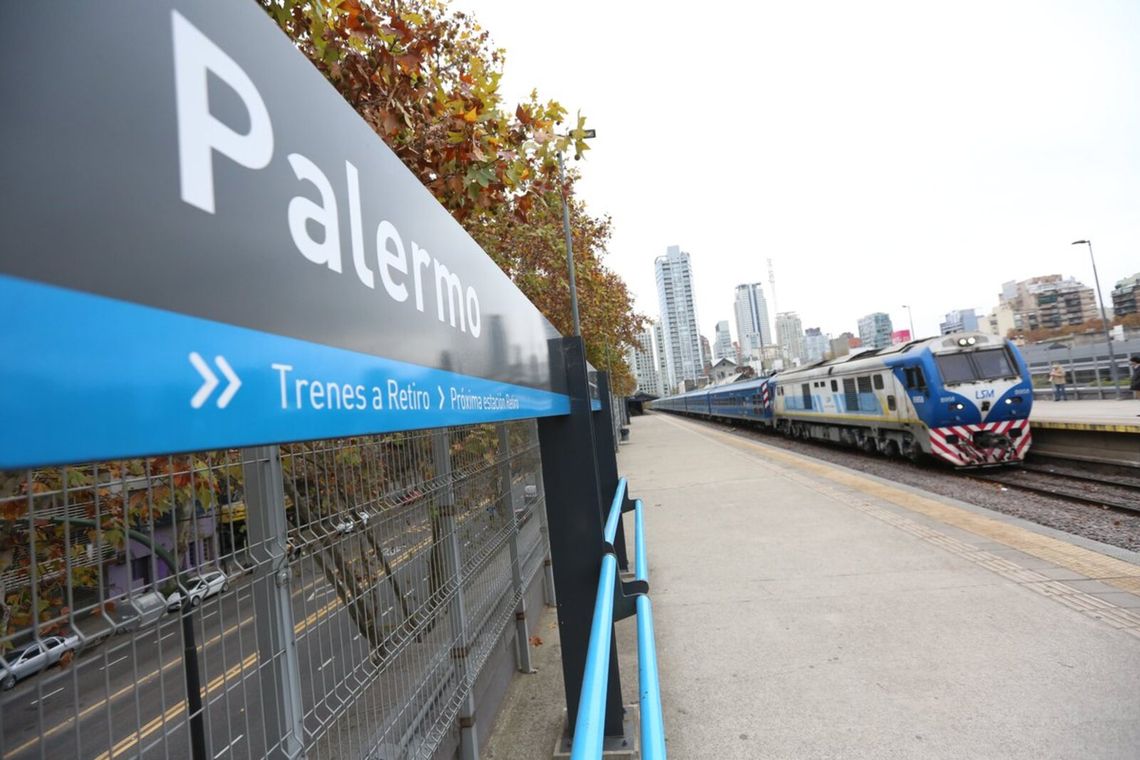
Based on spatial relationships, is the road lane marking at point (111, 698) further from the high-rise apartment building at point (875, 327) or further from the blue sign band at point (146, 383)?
the high-rise apartment building at point (875, 327)

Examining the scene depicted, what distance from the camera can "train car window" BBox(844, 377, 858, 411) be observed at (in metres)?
17.2

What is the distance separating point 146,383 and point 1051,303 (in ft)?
329

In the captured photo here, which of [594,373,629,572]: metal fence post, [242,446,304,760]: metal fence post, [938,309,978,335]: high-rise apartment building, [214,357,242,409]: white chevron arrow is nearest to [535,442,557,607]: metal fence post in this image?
[594,373,629,572]: metal fence post

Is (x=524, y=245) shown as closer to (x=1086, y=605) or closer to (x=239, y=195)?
(x=1086, y=605)

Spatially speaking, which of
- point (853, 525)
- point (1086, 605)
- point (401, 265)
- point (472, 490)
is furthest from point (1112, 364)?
point (401, 265)

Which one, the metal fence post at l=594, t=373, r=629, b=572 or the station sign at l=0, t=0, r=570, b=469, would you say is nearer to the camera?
the station sign at l=0, t=0, r=570, b=469

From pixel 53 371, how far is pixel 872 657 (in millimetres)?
4932

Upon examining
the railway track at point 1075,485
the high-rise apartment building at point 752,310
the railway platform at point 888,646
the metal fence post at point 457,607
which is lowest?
the railway track at point 1075,485

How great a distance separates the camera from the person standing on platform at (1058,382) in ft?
82.7

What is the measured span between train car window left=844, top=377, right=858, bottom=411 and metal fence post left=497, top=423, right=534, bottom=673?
48.6 ft

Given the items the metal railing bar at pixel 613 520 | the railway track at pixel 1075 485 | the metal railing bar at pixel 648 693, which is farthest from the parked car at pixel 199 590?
the railway track at pixel 1075 485

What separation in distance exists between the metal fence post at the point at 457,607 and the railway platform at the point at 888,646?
0.64 m

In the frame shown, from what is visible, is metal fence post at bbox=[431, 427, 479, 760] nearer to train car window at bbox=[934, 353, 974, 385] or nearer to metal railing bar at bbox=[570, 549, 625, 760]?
metal railing bar at bbox=[570, 549, 625, 760]

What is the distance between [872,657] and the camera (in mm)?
4289
